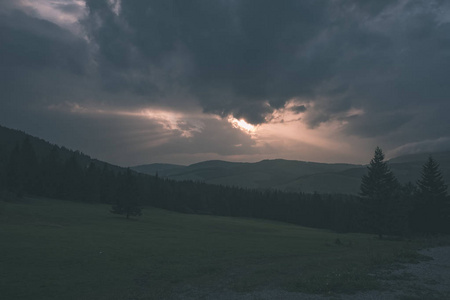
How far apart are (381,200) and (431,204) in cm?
1085

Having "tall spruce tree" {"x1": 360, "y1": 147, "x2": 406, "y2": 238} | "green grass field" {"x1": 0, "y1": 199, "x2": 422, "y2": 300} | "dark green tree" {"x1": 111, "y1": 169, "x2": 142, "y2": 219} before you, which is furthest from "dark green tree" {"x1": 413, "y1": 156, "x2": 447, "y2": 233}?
"dark green tree" {"x1": 111, "y1": 169, "x2": 142, "y2": 219}

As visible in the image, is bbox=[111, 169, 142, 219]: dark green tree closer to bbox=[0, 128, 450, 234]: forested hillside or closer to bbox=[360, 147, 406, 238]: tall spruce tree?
bbox=[0, 128, 450, 234]: forested hillside

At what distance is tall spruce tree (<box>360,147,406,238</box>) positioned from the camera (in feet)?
175

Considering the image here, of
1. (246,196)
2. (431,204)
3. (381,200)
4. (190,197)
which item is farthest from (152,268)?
(246,196)

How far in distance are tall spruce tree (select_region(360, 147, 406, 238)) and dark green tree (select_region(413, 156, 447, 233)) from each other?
18.4 ft

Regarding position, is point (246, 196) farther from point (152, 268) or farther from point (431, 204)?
point (152, 268)

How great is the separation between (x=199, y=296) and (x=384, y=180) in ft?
167

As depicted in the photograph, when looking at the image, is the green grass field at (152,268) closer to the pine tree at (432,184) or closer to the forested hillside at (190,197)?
the forested hillside at (190,197)

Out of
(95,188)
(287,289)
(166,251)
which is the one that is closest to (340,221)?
(95,188)

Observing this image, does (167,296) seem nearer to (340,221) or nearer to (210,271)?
(210,271)

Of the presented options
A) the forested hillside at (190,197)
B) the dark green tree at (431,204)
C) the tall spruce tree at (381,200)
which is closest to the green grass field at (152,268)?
the tall spruce tree at (381,200)

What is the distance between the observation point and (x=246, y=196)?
14862 cm

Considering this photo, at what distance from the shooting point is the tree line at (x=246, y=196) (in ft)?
183

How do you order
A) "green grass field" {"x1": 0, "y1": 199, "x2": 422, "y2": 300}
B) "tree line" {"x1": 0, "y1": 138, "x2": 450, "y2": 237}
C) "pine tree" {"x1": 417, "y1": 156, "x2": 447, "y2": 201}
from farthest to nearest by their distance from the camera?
1. "pine tree" {"x1": 417, "y1": 156, "x2": 447, "y2": 201}
2. "tree line" {"x1": 0, "y1": 138, "x2": 450, "y2": 237}
3. "green grass field" {"x1": 0, "y1": 199, "x2": 422, "y2": 300}
